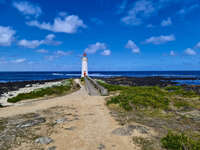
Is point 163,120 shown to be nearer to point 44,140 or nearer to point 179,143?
point 179,143

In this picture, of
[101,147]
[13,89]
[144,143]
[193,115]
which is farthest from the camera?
[13,89]

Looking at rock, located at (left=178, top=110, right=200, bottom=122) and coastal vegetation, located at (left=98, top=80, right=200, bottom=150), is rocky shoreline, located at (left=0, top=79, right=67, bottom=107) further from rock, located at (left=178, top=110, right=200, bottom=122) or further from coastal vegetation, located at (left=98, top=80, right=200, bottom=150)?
rock, located at (left=178, top=110, right=200, bottom=122)

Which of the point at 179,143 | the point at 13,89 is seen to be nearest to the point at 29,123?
the point at 179,143

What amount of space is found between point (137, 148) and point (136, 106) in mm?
4786

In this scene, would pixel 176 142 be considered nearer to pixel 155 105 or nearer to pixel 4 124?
pixel 155 105

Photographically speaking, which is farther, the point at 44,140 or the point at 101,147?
the point at 44,140

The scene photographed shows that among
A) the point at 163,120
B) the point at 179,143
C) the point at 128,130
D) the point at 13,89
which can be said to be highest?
the point at 179,143

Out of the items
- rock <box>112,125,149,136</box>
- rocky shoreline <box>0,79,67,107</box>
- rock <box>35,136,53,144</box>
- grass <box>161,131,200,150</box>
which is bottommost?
rocky shoreline <box>0,79,67,107</box>

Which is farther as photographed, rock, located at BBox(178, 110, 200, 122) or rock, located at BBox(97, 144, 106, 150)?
rock, located at BBox(178, 110, 200, 122)

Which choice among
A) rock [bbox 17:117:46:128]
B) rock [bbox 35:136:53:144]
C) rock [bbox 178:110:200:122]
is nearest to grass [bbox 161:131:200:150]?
rock [bbox 178:110:200:122]

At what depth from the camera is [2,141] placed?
184 inches

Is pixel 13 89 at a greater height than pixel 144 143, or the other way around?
pixel 144 143

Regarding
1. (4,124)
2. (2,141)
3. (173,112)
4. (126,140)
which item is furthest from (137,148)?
(4,124)

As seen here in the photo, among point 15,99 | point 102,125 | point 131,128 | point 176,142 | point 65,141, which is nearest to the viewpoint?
point 176,142
